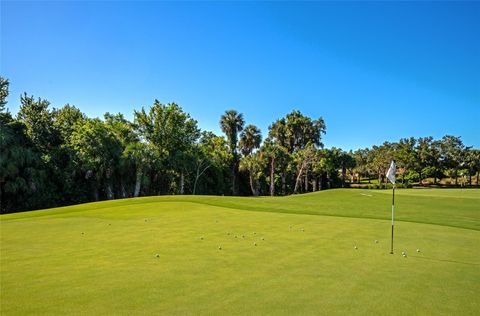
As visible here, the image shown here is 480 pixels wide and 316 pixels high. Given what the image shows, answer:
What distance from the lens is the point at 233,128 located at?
5919cm

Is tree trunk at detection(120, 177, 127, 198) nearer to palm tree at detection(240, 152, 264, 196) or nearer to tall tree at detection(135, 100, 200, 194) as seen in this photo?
tall tree at detection(135, 100, 200, 194)

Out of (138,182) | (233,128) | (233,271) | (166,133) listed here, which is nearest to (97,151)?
(138,182)

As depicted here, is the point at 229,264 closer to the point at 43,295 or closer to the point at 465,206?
the point at 43,295

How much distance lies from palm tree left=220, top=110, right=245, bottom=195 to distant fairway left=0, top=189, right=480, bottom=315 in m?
47.4

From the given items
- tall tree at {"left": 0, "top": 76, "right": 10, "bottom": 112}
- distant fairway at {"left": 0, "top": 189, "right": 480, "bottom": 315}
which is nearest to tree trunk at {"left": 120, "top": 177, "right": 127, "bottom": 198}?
tall tree at {"left": 0, "top": 76, "right": 10, "bottom": 112}

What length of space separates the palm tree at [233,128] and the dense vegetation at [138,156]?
185mm

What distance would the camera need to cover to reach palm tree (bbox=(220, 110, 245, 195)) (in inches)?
2311

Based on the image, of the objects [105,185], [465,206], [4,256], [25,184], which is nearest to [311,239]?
A: [4,256]

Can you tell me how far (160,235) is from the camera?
9.92 m

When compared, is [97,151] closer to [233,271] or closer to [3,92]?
[3,92]

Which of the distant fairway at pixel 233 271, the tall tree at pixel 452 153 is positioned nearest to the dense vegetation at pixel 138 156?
the distant fairway at pixel 233 271

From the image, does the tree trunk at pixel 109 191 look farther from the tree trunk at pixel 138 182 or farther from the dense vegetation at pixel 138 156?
the tree trunk at pixel 138 182

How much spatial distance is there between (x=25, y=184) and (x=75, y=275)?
3175 centimetres

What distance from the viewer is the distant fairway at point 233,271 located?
4.42 metres
